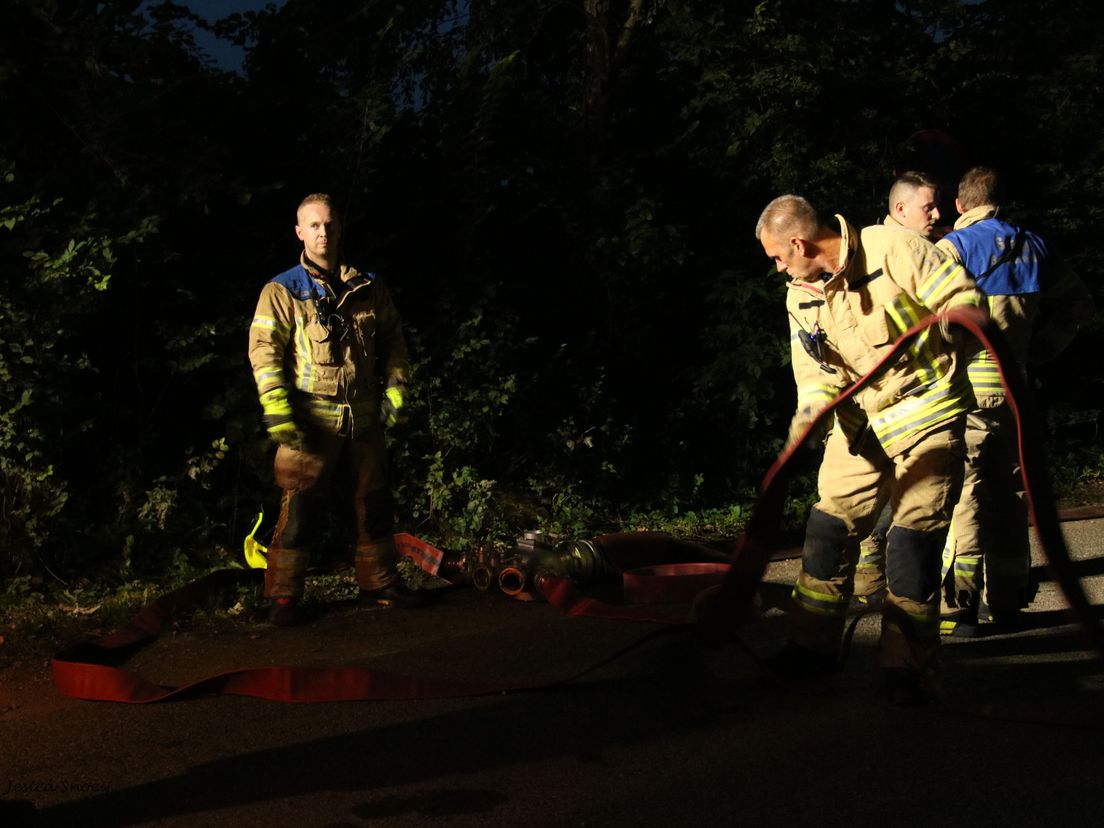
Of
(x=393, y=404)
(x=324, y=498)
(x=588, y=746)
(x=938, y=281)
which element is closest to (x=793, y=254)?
(x=938, y=281)

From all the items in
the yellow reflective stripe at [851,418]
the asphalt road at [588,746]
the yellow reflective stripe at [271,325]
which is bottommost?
the asphalt road at [588,746]

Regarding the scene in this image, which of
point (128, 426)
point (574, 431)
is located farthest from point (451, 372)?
point (128, 426)

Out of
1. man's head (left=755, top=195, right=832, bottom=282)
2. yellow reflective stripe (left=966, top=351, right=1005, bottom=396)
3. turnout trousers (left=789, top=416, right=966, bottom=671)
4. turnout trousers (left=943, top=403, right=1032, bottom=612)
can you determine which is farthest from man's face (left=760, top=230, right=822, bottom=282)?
turnout trousers (left=943, top=403, right=1032, bottom=612)

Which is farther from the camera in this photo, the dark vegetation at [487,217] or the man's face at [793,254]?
the dark vegetation at [487,217]

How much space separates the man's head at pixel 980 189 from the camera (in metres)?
5.89

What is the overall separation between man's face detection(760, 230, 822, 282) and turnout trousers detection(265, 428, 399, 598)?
2.67 m

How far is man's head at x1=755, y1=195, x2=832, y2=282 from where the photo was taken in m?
4.57

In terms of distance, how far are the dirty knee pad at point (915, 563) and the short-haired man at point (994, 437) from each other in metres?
1.24

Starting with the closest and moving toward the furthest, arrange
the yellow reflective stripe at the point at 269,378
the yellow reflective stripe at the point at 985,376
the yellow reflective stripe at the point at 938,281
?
the yellow reflective stripe at the point at 938,281 < the yellow reflective stripe at the point at 985,376 < the yellow reflective stripe at the point at 269,378

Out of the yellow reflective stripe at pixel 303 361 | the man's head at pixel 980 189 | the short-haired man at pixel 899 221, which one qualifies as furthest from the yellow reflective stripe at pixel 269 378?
the man's head at pixel 980 189

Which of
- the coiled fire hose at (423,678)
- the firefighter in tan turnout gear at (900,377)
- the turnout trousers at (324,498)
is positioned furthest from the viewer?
the turnout trousers at (324,498)

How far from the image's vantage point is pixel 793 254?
4621mm

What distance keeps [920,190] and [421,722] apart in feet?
11.3

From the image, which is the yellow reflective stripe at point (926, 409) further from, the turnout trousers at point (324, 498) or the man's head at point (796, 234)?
the turnout trousers at point (324, 498)
